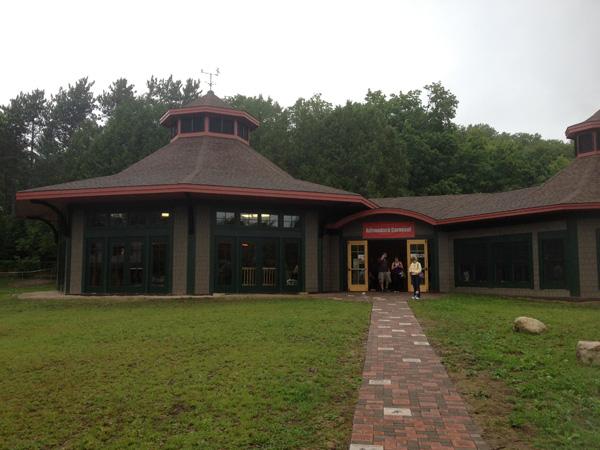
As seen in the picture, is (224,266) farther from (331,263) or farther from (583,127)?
(583,127)

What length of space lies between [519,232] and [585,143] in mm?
5240

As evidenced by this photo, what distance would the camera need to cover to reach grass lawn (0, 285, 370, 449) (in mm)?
4715

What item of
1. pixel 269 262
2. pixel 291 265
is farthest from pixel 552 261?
pixel 269 262

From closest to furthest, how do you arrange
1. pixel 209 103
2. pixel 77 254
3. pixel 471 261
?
pixel 77 254
pixel 471 261
pixel 209 103

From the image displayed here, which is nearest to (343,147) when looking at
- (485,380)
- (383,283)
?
(383,283)

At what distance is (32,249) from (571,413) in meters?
40.9

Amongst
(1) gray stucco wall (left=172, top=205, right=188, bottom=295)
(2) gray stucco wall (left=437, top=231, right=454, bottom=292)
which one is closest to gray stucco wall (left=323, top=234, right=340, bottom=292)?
(2) gray stucco wall (left=437, top=231, right=454, bottom=292)

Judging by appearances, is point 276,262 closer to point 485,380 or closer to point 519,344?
point 519,344

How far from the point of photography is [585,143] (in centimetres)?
1842

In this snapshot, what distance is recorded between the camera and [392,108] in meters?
42.3

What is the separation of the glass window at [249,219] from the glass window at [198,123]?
6.33 metres

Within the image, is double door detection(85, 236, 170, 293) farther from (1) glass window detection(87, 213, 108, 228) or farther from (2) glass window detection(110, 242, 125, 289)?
(1) glass window detection(87, 213, 108, 228)

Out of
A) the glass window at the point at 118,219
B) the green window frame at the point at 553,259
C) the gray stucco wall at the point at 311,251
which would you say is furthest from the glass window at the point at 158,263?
the green window frame at the point at 553,259

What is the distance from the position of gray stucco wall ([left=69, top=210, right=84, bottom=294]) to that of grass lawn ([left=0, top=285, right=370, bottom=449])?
21.0 ft
